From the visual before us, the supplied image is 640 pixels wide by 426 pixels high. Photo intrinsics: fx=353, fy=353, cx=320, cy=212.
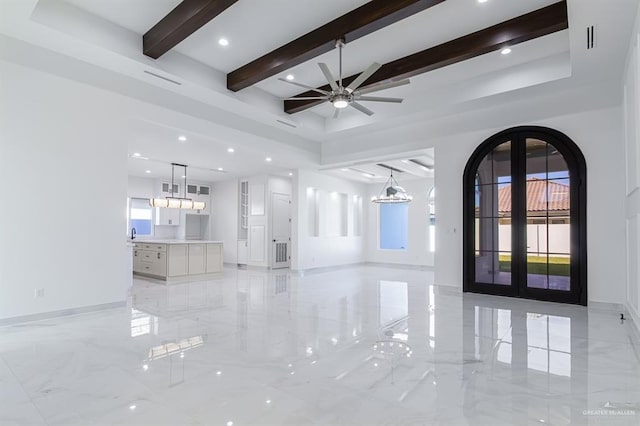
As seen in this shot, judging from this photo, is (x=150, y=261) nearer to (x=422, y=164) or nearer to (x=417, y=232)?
(x=422, y=164)

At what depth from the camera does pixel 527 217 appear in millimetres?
5902

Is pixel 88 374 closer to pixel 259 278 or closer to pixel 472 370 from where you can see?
pixel 472 370

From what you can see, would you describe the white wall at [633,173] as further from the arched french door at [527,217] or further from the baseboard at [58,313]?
the baseboard at [58,313]

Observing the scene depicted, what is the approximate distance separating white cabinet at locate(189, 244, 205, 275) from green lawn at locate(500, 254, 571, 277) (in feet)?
22.1

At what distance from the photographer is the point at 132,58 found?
4504 millimetres

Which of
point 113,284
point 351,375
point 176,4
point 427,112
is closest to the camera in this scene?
point 351,375

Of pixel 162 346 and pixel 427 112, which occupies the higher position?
pixel 427 112

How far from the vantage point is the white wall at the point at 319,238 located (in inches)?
372

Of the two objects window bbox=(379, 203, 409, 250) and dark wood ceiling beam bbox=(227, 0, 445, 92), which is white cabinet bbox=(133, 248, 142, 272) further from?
window bbox=(379, 203, 409, 250)

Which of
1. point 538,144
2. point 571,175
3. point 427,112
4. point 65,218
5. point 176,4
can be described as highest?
point 176,4

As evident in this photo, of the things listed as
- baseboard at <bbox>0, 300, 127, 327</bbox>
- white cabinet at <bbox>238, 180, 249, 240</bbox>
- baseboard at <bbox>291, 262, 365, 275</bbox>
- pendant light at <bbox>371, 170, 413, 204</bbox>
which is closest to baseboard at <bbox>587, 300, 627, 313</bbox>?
pendant light at <bbox>371, 170, 413, 204</bbox>

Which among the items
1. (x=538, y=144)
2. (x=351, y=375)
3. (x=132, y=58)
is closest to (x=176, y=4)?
(x=132, y=58)

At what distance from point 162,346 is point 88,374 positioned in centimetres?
73

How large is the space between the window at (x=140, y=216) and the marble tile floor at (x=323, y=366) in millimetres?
6429
